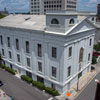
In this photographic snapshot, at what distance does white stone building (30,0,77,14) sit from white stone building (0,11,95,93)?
276ft

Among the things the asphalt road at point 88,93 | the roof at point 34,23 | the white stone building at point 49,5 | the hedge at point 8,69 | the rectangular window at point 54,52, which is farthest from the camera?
the white stone building at point 49,5

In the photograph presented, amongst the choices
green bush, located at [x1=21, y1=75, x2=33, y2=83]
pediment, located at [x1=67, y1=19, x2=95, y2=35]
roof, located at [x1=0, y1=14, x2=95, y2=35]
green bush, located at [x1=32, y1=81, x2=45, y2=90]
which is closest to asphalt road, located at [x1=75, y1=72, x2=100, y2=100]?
green bush, located at [x1=32, y1=81, x2=45, y2=90]

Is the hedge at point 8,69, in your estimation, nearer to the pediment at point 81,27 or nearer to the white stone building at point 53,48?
the white stone building at point 53,48

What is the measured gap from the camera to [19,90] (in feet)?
100

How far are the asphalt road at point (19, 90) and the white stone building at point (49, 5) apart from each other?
89487 millimetres

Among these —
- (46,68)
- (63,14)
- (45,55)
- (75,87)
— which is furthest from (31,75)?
(63,14)

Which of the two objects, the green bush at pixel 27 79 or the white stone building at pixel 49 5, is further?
the white stone building at pixel 49 5

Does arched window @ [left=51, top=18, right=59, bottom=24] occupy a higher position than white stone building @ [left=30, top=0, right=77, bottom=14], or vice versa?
white stone building @ [left=30, top=0, right=77, bottom=14]

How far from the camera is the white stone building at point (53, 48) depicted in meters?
25.5

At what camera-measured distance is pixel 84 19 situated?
97.5ft

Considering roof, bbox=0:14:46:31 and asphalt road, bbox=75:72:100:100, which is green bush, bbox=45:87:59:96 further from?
roof, bbox=0:14:46:31

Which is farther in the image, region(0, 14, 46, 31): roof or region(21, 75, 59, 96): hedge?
region(0, 14, 46, 31): roof

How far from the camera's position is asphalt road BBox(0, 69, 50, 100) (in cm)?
2798

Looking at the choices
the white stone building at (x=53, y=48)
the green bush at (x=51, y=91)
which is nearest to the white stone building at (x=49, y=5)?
the white stone building at (x=53, y=48)
